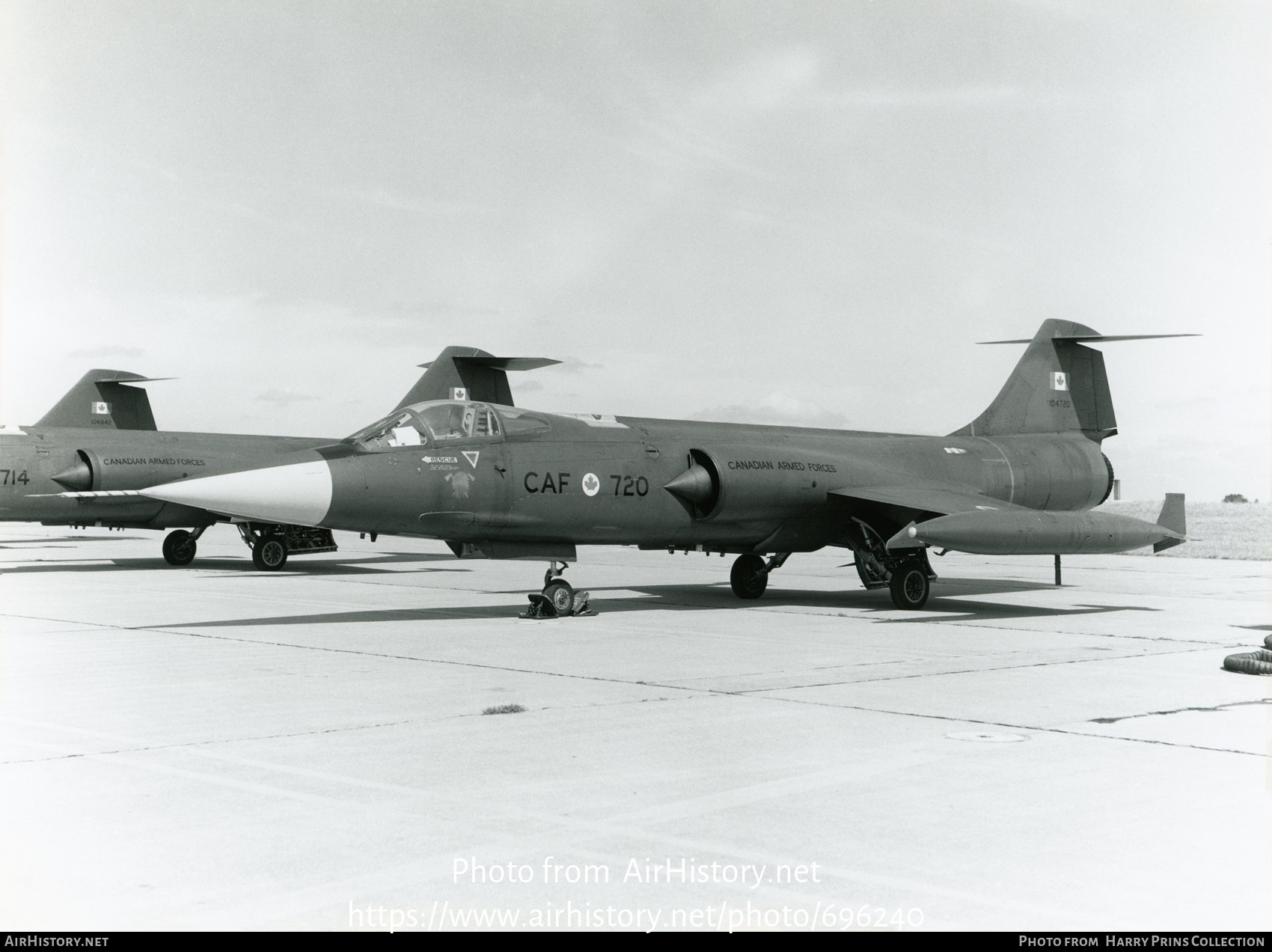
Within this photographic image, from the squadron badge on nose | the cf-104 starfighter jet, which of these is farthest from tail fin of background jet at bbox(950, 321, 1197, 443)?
the squadron badge on nose

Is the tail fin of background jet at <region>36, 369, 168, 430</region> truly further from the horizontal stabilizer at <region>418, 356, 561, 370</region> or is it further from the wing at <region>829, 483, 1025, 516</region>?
the wing at <region>829, 483, 1025, 516</region>

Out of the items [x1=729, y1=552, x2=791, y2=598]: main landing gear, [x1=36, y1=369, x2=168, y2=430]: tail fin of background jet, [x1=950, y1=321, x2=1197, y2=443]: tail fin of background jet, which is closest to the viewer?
[x1=729, y1=552, x2=791, y2=598]: main landing gear

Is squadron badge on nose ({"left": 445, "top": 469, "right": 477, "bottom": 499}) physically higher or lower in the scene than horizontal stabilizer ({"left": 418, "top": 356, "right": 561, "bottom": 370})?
lower

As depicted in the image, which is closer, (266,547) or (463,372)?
(266,547)

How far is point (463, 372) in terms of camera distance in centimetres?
2650

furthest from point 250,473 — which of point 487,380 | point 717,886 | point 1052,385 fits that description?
point 487,380

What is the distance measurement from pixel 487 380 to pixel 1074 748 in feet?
70.9

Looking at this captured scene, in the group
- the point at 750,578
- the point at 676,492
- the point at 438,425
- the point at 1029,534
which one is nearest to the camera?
the point at 438,425

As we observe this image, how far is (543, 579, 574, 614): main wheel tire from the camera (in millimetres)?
13273

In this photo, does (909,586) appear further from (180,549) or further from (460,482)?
(180,549)

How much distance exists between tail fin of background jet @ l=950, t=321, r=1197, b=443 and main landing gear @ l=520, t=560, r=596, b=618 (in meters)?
8.24

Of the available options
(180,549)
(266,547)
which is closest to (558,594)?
(266,547)

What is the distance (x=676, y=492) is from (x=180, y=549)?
42.9 feet

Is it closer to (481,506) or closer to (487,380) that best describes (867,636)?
(481,506)
